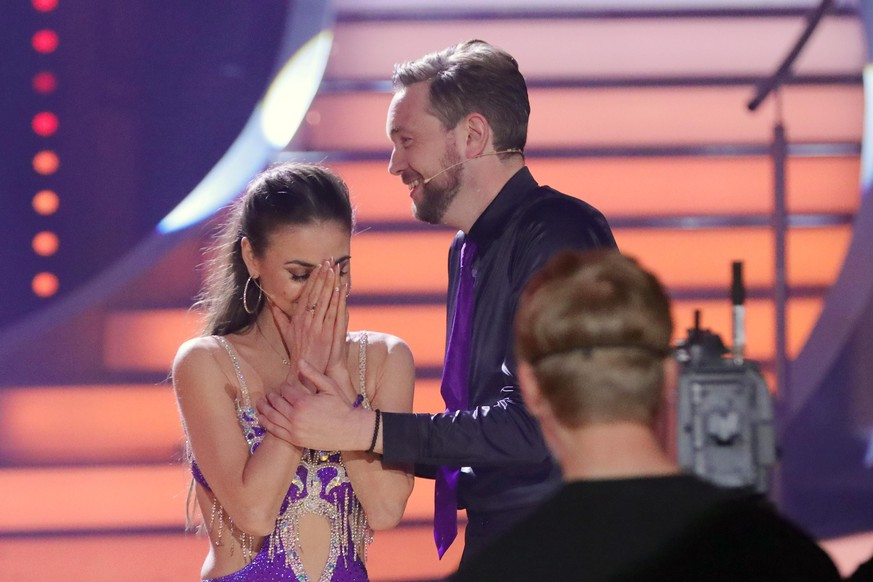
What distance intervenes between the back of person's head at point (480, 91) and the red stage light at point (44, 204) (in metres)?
1.75

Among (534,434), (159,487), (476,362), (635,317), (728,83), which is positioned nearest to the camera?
→ (635,317)

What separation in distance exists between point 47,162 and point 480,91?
1898 millimetres

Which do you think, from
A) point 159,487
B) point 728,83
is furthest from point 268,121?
point 728,83

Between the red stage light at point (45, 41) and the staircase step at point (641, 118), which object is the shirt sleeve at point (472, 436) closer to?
the staircase step at point (641, 118)

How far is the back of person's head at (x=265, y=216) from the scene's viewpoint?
2094 millimetres

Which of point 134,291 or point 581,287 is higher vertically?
point 581,287

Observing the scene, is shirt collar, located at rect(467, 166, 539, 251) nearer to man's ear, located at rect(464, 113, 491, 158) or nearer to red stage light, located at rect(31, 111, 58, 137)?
man's ear, located at rect(464, 113, 491, 158)

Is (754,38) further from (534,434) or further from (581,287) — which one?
(581,287)

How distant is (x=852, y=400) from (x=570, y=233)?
2.14m

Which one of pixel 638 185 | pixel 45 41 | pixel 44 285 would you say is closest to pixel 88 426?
pixel 44 285

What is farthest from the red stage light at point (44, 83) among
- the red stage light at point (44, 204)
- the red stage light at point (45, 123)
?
the red stage light at point (44, 204)

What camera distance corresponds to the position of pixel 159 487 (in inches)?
143

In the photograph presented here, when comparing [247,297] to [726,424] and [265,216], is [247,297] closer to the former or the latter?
[265,216]

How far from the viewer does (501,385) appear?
2131 mm
